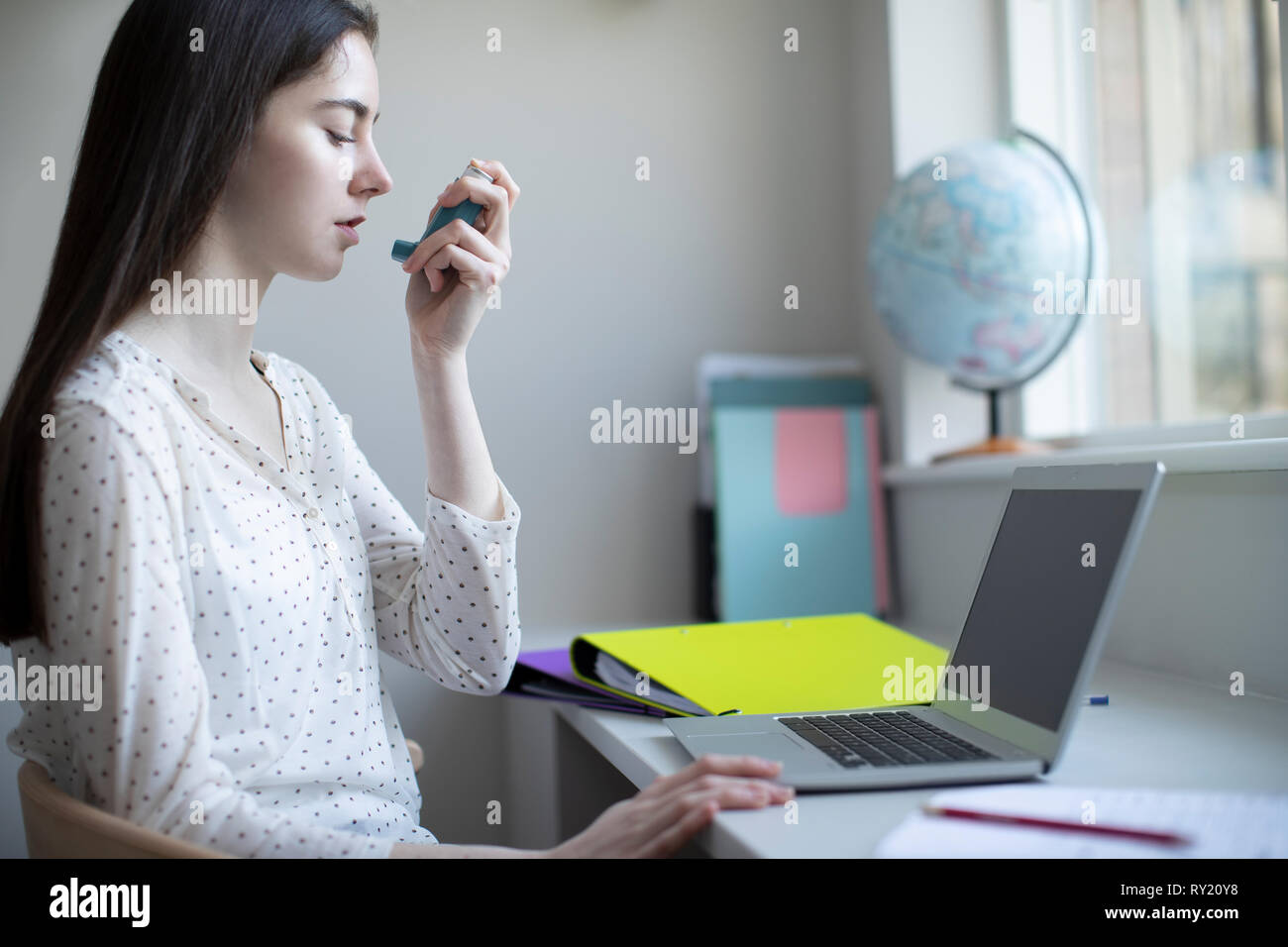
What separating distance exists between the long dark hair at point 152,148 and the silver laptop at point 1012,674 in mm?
587

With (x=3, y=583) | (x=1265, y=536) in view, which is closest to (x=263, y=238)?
(x=3, y=583)

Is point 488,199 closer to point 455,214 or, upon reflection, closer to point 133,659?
point 455,214

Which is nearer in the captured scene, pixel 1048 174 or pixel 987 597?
pixel 987 597

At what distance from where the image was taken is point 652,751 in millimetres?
857

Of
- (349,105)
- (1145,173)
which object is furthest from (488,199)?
(1145,173)

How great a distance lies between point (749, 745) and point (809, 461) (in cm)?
90

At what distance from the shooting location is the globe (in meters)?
1.35

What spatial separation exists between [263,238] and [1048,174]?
1047mm

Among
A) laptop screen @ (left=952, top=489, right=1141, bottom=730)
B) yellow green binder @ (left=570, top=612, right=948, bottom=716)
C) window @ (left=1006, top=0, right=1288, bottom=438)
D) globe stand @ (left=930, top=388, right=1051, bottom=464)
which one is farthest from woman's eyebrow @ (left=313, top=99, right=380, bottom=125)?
window @ (left=1006, top=0, right=1288, bottom=438)

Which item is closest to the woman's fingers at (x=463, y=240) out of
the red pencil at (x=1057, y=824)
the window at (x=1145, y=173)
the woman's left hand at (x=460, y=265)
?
the woman's left hand at (x=460, y=265)

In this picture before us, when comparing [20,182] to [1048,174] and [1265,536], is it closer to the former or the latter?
[1048,174]

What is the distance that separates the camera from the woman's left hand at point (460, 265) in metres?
0.97

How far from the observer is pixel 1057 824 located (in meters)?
0.60

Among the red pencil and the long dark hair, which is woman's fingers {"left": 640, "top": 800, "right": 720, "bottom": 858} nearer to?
the red pencil
